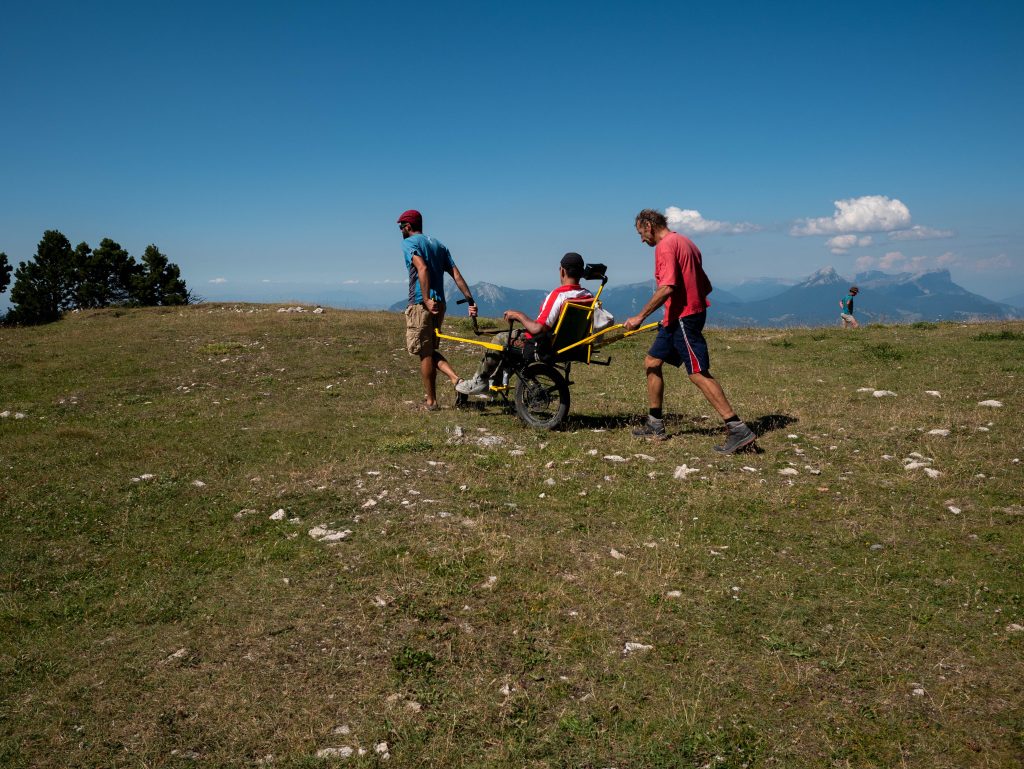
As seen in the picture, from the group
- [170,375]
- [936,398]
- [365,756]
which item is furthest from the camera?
[170,375]

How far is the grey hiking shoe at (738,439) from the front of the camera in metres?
8.74

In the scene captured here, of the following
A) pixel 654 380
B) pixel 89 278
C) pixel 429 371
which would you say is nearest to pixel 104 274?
pixel 89 278

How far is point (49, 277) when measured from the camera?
52.6m

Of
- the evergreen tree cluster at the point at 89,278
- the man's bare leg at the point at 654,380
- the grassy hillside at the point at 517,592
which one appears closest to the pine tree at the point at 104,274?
the evergreen tree cluster at the point at 89,278

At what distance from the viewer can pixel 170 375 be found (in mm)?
16078

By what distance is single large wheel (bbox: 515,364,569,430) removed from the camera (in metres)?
10.1

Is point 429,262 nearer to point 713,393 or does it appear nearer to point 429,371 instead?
point 429,371

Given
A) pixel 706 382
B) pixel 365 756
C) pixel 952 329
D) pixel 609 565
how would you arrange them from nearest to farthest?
pixel 365 756
pixel 609 565
pixel 706 382
pixel 952 329

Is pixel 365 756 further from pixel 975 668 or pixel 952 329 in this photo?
pixel 952 329

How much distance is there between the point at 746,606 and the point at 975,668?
1.47 metres

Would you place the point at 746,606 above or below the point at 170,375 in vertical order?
below

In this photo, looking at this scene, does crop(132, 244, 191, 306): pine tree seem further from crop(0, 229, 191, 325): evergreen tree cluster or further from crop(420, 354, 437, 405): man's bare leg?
crop(420, 354, 437, 405): man's bare leg

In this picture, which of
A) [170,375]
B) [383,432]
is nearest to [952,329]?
[383,432]

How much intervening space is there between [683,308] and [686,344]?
48cm
